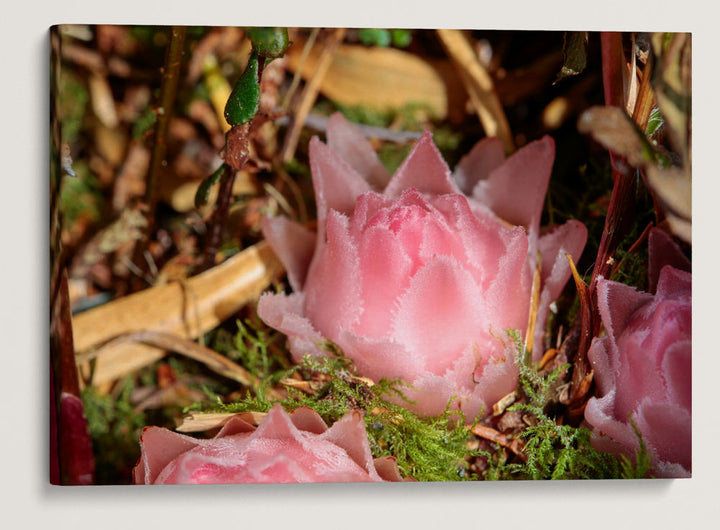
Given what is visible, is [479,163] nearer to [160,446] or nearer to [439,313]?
[439,313]

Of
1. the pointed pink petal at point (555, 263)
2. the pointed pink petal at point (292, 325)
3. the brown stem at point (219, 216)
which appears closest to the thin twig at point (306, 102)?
the brown stem at point (219, 216)

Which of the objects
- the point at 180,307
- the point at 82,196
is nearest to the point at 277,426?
the point at 180,307

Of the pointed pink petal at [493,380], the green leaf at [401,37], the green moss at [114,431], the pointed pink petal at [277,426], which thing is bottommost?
the green moss at [114,431]

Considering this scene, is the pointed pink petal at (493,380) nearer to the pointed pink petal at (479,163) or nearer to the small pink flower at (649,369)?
the small pink flower at (649,369)

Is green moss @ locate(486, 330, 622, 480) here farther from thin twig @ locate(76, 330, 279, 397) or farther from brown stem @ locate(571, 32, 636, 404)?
thin twig @ locate(76, 330, 279, 397)

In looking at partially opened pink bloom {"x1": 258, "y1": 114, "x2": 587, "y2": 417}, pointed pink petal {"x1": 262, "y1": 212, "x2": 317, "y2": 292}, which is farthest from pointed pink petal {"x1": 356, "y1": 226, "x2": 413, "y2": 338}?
pointed pink petal {"x1": 262, "y1": 212, "x2": 317, "y2": 292}
